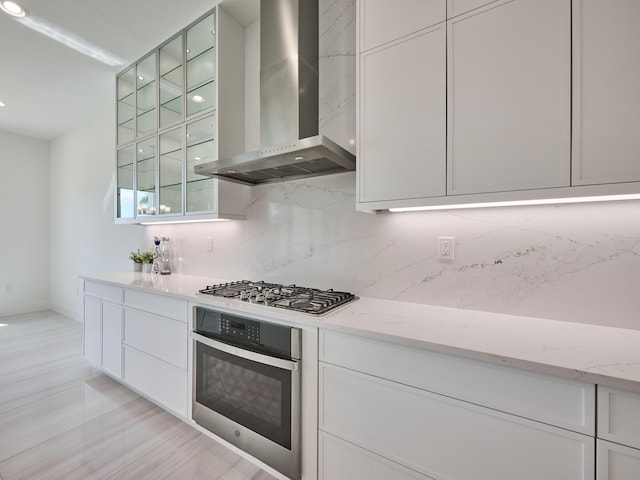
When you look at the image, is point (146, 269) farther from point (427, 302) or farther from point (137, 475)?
point (427, 302)

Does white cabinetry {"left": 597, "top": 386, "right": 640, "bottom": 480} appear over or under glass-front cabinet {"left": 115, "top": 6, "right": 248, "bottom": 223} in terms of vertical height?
under

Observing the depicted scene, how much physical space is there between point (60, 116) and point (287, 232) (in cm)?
393

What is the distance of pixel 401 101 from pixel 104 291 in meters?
2.63

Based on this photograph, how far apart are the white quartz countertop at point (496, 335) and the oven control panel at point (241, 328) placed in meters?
0.05

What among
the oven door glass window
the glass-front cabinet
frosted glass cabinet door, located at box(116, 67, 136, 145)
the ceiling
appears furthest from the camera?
frosted glass cabinet door, located at box(116, 67, 136, 145)

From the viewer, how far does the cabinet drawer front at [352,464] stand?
1.10 m

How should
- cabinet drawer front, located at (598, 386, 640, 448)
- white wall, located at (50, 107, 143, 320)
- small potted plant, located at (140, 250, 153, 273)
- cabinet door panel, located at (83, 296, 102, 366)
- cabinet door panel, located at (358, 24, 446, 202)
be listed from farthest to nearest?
1. white wall, located at (50, 107, 143, 320)
2. small potted plant, located at (140, 250, 153, 273)
3. cabinet door panel, located at (83, 296, 102, 366)
4. cabinet door panel, located at (358, 24, 446, 202)
5. cabinet drawer front, located at (598, 386, 640, 448)

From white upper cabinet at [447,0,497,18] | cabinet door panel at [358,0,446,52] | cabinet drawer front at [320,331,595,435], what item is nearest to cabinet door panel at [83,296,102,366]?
cabinet drawer front at [320,331,595,435]

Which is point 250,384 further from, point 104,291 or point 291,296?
point 104,291

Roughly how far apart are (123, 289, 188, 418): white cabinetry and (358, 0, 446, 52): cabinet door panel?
178 centimetres

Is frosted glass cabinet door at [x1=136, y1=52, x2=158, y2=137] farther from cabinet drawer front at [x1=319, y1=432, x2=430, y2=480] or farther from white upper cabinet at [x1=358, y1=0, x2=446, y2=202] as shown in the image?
cabinet drawer front at [x1=319, y1=432, x2=430, y2=480]

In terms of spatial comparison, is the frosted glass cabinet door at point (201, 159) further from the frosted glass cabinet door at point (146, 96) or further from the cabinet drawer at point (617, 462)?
the cabinet drawer at point (617, 462)

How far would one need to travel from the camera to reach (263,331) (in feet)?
4.62

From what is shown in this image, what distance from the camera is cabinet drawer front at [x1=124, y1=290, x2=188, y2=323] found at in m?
1.78
